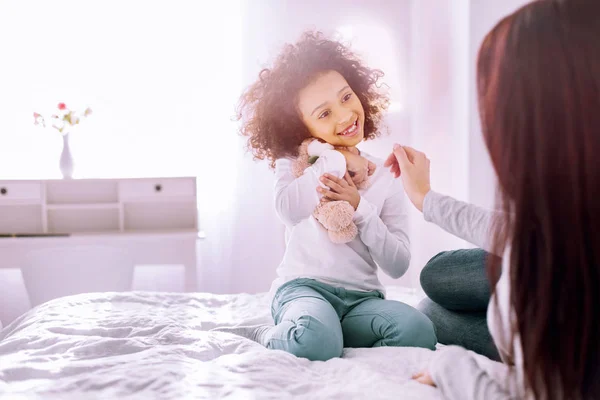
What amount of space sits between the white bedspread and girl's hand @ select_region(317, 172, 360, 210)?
362mm

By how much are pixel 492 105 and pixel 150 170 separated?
2.60 m

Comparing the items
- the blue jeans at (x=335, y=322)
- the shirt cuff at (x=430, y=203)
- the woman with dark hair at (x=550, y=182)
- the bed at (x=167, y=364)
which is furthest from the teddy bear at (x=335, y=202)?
the woman with dark hair at (x=550, y=182)

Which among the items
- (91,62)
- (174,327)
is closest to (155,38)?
(91,62)

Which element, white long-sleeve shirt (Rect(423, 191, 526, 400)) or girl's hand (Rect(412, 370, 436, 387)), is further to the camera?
girl's hand (Rect(412, 370, 436, 387))

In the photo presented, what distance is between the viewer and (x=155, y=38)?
3162 millimetres

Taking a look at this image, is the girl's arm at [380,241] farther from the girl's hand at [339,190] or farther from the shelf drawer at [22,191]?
the shelf drawer at [22,191]

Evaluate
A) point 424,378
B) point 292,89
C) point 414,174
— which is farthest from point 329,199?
point 424,378

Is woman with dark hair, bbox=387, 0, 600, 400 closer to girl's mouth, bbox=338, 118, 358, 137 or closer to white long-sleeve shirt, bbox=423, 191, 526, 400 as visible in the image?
white long-sleeve shirt, bbox=423, 191, 526, 400

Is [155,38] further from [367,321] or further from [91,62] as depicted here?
[367,321]

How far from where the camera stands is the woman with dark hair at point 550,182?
2.35 feet

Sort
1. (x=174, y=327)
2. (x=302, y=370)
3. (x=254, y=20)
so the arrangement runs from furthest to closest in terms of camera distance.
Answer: (x=254, y=20) → (x=174, y=327) → (x=302, y=370)

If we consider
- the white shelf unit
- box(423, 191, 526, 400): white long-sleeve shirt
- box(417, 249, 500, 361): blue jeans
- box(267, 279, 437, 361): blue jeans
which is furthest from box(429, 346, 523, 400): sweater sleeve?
the white shelf unit

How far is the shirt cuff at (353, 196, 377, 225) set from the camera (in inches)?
62.4

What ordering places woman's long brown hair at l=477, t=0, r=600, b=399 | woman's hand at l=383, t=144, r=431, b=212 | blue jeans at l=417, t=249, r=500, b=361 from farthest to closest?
blue jeans at l=417, t=249, r=500, b=361 < woman's hand at l=383, t=144, r=431, b=212 < woman's long brown hair at l=477, t=0, r=600, b=399
